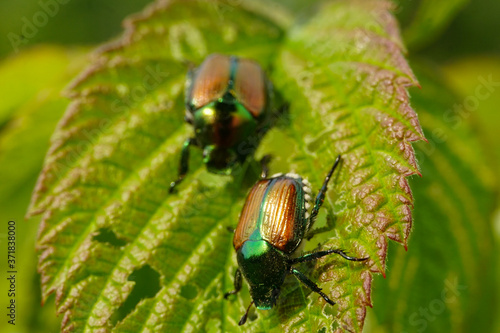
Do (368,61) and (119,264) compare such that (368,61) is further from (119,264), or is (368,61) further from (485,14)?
(485,14)

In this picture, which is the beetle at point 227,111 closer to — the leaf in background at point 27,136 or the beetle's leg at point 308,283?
the beetle's leg at point 308,283

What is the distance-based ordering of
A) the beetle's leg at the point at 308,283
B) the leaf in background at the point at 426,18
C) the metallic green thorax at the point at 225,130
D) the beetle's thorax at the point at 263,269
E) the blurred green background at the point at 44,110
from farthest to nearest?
the blurred green background at the point at 44,110
the leaf in background at the point at 426,18
the metallic green thorax at the point at 225,130
the beetle's thorax at the point at 263,269
the beetle's leg at the point at 308,283

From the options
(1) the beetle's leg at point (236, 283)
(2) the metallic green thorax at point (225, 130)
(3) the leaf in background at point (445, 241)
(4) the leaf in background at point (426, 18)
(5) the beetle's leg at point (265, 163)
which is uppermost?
(4) the leaf in background at point (426, 18)

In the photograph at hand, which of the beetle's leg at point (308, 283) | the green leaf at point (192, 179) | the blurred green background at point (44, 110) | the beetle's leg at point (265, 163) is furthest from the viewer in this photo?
the blurred green background at point (44, 110)

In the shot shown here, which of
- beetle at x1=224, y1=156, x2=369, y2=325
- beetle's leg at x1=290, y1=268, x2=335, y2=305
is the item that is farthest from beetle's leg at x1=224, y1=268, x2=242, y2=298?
beetle's leg at x1=290, y1=268, x2=335, y2=305

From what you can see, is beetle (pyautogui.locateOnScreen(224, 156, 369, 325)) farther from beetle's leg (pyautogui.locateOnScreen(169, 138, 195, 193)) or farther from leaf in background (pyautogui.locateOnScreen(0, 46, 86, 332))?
leaf in background (pyautogui.locateOnScreen(0, 46, 86, 332))

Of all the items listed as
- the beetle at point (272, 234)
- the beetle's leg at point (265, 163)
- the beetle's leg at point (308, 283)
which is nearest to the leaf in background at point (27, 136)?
the beetle's leg at point (265, 163)

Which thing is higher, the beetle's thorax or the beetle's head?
the beetle's head

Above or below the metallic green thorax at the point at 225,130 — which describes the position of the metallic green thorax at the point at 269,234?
below
